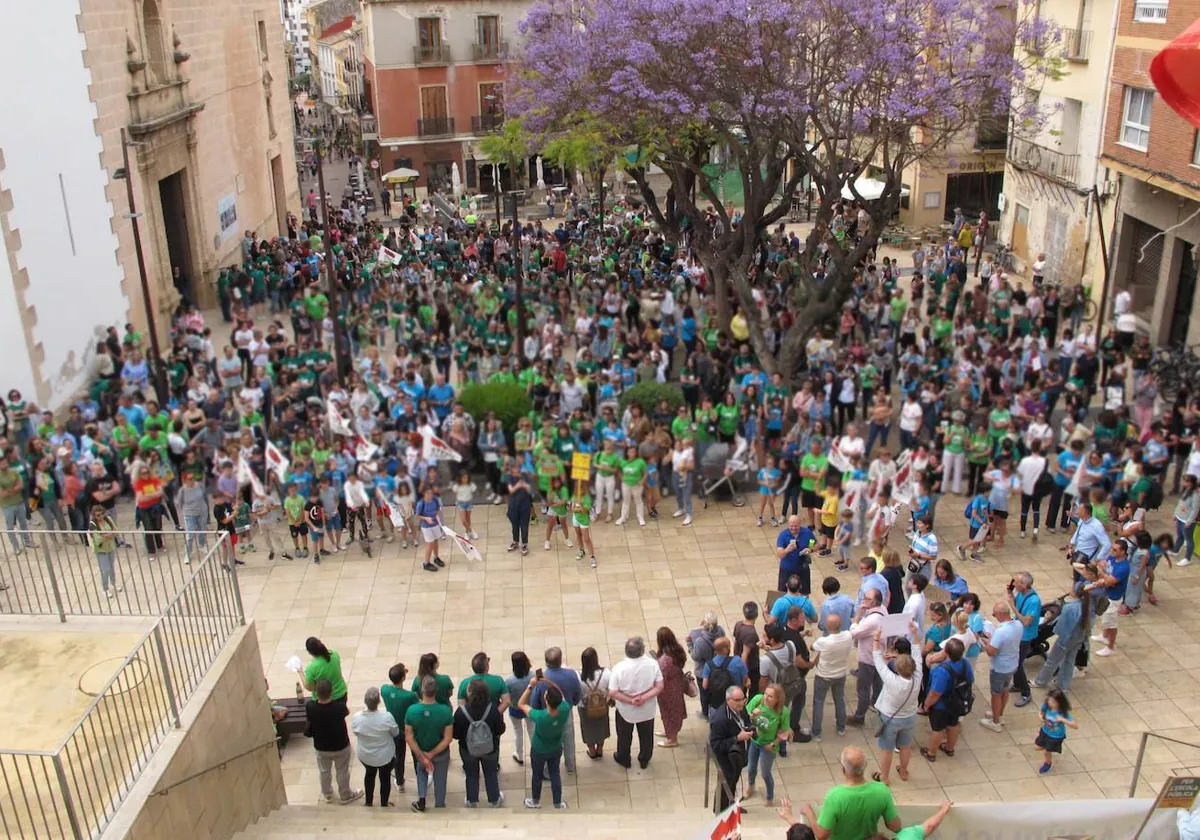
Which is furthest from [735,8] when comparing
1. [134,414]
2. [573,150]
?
[134,414]

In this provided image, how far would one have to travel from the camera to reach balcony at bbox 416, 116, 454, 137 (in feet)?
151

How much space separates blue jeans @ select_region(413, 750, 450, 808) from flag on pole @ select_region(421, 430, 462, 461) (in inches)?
235

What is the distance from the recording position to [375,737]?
27.9 feet

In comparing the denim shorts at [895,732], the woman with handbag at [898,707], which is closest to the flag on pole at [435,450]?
the woman with handbag at [898,707]

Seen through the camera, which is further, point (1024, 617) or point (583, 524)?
point (583, 524)

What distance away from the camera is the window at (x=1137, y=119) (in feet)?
70.0

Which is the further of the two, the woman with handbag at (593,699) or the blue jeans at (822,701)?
the blue jeans at (822,701)

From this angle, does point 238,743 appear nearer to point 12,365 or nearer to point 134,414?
point 134,414

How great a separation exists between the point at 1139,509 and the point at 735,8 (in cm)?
916

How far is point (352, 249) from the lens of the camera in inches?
1069

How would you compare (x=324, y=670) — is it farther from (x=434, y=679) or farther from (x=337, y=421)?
(x=337, y=421)

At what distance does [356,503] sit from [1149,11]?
18.1m

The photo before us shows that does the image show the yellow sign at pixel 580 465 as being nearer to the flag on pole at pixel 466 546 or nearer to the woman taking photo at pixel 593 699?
the flag on pole at pixel 466 546


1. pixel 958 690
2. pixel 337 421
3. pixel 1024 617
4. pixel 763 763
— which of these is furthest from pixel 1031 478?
pixel 337 421
